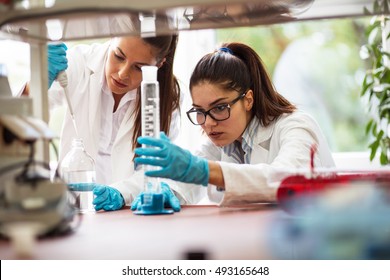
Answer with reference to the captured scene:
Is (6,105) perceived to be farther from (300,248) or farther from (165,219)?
(300,248)

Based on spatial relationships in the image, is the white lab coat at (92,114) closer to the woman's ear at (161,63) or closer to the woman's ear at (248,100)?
the woman's ear at (161,63)

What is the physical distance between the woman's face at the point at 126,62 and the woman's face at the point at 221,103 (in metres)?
0.20

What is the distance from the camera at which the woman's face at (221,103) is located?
186 centimetres

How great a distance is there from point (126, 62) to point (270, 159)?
0.61m

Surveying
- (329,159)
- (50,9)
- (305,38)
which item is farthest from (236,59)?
(305,38)

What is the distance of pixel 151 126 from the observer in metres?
1.50

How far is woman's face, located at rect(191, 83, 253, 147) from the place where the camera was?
6.09ft

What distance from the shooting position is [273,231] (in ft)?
3.57

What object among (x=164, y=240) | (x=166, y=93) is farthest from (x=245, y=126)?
(x=164, y=240)

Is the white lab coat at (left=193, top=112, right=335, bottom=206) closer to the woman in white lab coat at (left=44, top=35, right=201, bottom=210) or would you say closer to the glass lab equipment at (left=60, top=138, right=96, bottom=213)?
the woman in white lab coat at (left=44, top=35, right=201, bottom=210)

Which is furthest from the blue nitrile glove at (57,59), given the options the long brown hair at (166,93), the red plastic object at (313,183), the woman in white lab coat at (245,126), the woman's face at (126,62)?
the red plastic object at (313,183)

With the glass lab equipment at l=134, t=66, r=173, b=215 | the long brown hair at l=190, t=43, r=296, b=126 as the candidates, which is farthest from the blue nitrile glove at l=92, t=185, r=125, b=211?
the long brown hair at l=190, t=43, r=296, b=126

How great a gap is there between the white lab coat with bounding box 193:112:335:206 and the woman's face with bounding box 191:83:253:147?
0.08 metres
